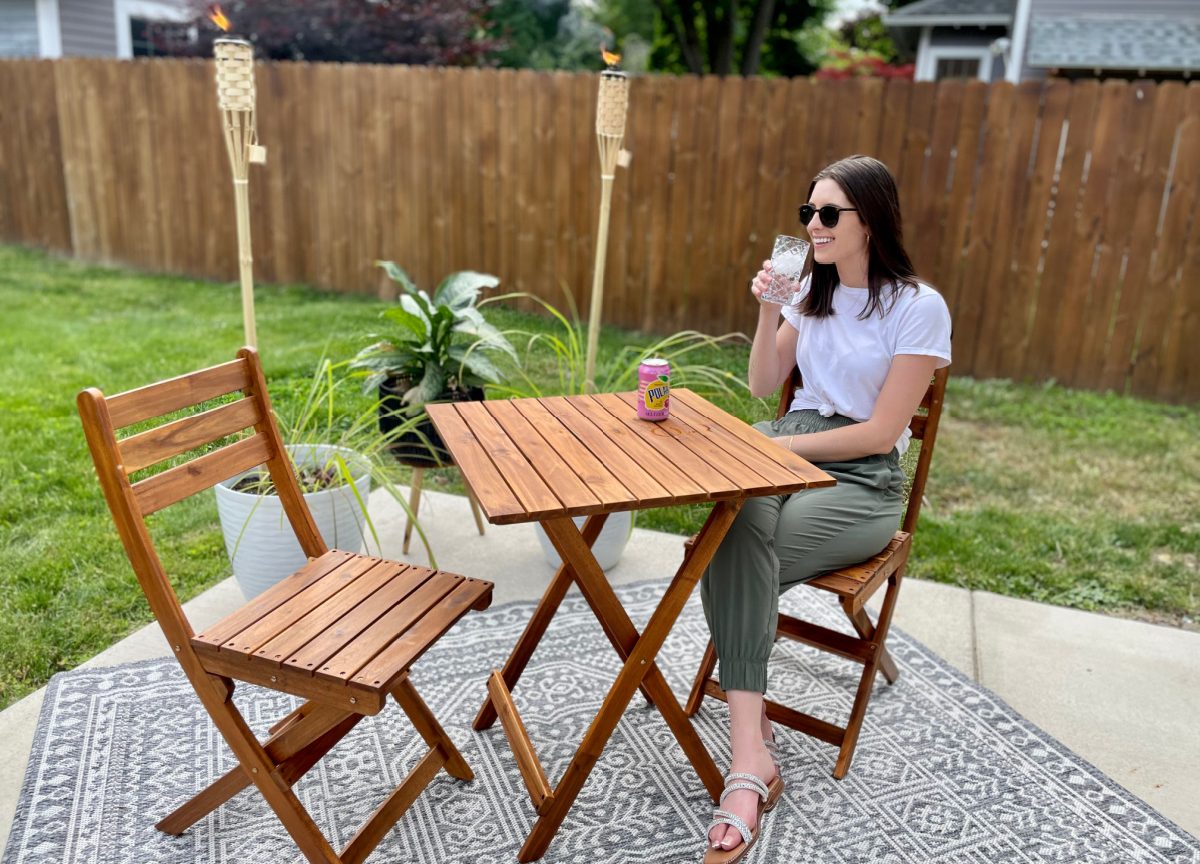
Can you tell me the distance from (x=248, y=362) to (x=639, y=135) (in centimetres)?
456

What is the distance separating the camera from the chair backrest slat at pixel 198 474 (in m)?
1.83

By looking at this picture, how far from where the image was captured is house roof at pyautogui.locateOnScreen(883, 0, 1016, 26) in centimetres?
1276

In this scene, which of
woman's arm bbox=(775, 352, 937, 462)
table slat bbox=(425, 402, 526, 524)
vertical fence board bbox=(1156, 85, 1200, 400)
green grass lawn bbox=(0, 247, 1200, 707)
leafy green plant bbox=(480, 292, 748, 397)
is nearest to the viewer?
table slat bbox=(425, 402, 526, 524)

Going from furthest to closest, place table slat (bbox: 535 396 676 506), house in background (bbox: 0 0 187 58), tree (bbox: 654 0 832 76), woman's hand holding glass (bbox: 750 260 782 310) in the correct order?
tree (bbox: 654 0 832 76)
house in background (bbox: 0 0 187 58)
woman's hand holding glass (bbox: 750 260 782 310)
table slat (bbox: 535 396 676 506)

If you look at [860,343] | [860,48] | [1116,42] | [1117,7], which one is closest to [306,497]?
[860,343]

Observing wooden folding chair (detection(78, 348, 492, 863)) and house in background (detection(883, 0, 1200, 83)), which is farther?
house in background (detection(883, 0, 1200, 83))

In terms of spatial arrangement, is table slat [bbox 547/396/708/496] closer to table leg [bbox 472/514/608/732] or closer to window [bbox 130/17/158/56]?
table leg [bbox 472/514/608/732]

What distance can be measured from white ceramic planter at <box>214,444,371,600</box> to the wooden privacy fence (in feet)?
12.5

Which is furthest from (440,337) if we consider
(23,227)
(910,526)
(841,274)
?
(23,227)

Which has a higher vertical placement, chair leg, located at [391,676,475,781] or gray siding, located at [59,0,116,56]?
gray siding, located at [59,0,116,56]

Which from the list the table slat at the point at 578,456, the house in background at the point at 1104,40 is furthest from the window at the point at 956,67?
the table slat at the point at 578,456

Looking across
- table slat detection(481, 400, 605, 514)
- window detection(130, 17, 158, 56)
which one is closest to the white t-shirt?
table slat detection(481, 400, 605, 514)

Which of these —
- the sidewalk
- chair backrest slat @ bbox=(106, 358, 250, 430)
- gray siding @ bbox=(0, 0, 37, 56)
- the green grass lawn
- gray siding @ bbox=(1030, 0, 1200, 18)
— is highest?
gray siding @ bbox=(1030, 0, 1200, 18)

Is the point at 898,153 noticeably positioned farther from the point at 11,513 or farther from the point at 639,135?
the point at 11,513
